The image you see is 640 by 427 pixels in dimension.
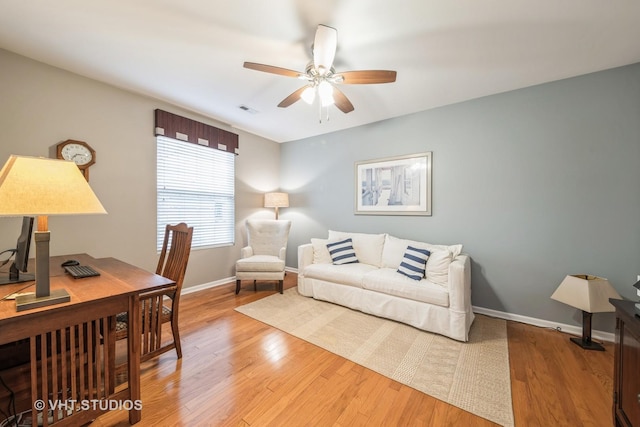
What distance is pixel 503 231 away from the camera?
106 inches

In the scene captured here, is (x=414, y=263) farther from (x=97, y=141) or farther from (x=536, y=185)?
(x=97, y=141)

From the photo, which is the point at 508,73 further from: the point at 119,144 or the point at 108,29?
the point at 119,144

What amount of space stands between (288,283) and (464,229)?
2.64m

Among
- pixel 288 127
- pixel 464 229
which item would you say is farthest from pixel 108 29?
pixel 464 229

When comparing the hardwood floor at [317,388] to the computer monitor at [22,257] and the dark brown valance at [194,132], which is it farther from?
the dark brown valance at [194,132]

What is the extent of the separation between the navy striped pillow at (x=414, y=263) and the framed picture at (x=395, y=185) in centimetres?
68

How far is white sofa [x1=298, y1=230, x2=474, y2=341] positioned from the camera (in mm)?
2258

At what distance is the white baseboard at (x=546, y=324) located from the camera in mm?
2238

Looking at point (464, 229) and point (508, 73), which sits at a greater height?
point (508, 73)

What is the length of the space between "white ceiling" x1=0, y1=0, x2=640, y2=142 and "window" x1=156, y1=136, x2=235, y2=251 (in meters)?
0.85

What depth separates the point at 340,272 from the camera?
2.96 meters

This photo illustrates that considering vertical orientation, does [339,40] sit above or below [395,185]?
above

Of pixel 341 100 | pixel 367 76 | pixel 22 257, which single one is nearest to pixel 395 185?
pixel 341 100

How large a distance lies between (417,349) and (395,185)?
2.08 metres
